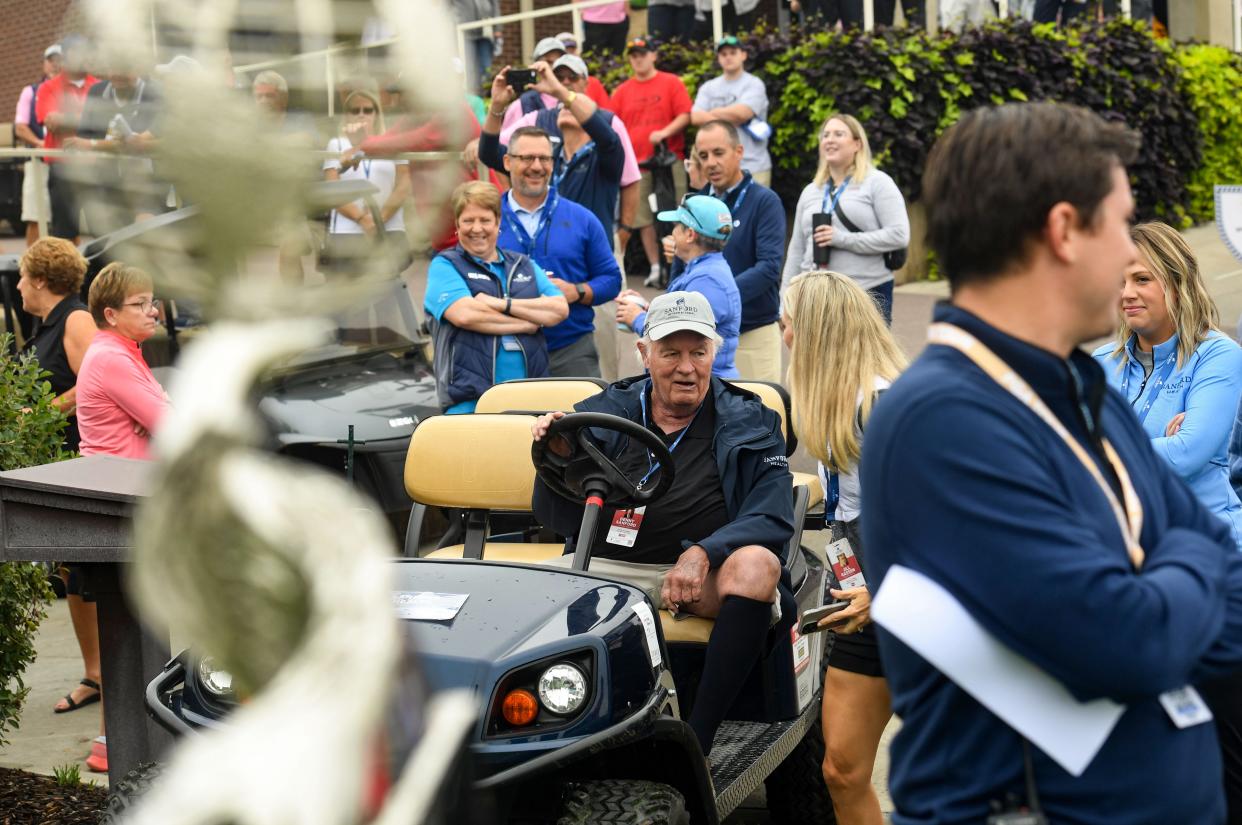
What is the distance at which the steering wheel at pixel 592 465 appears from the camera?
421 centimetres

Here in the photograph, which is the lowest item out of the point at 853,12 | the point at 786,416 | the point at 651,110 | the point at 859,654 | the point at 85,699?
the point at 85,699

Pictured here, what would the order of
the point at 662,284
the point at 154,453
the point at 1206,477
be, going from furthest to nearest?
1. the point at 662,284
2. the point at 1206,477
3. the point at 154,453

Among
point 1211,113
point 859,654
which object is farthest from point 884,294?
point 1211,113

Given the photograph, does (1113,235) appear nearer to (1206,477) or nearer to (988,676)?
(988,676)

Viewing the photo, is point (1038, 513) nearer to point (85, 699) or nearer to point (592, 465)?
point (592, 465)

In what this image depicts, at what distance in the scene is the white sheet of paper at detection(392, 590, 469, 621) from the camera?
142 inches

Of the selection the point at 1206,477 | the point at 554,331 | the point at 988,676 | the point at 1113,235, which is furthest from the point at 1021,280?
the point at 554,331

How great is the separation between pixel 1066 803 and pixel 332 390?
6.59m

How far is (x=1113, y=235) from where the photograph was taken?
168 centimetres

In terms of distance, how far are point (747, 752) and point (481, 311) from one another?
316 cm

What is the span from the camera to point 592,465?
433cm

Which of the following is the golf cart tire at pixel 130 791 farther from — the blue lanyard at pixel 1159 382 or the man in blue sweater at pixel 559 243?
the man in blue sweater at pixel 559 243

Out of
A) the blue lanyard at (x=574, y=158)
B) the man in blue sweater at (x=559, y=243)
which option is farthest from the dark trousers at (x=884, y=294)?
the blue lanyard at (x=574, y=158)

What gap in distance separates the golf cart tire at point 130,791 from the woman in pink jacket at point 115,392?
6.22 ft
